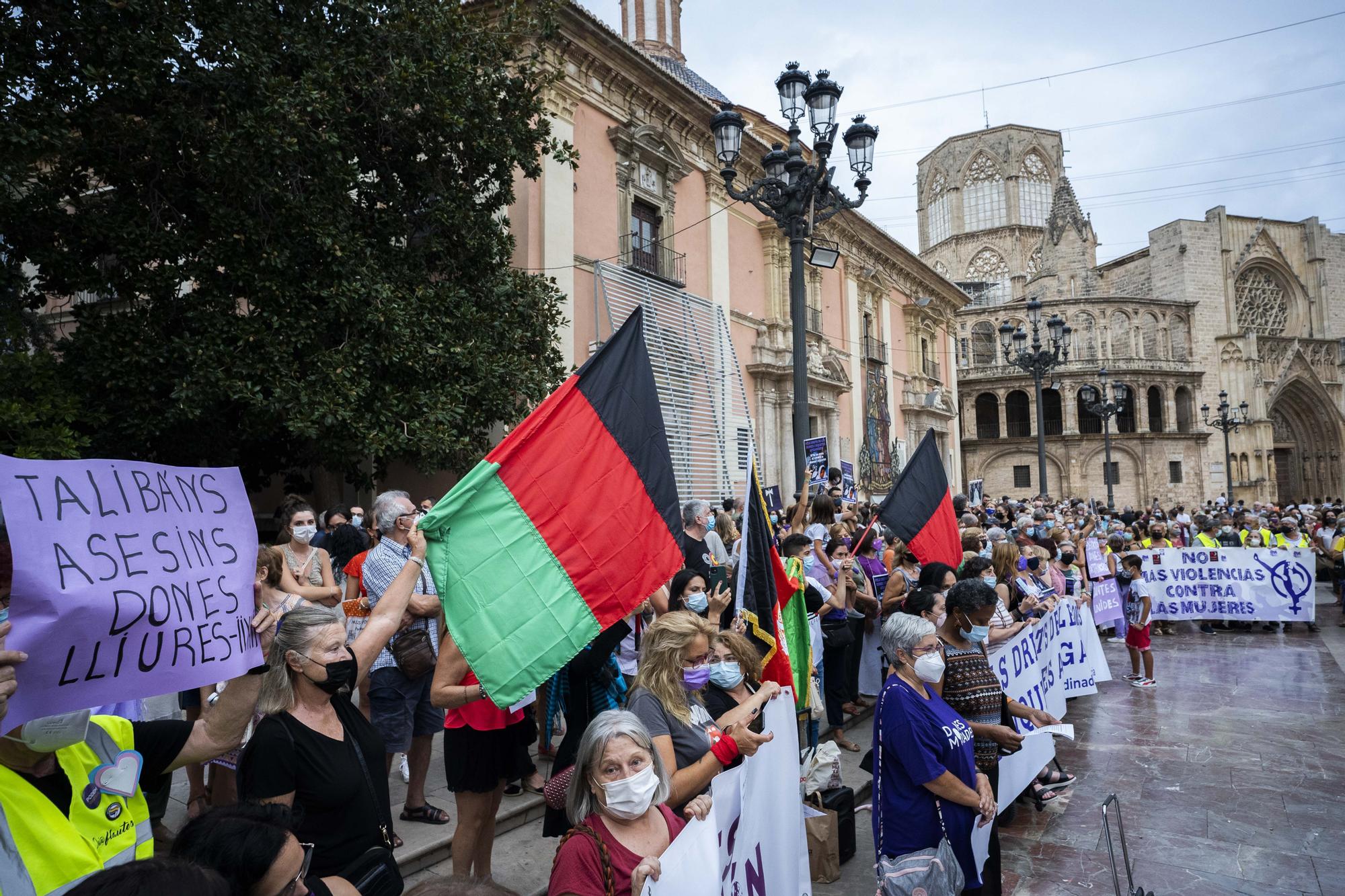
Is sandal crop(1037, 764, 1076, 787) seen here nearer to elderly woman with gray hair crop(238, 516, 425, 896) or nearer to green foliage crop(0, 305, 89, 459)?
elderly woman with gray hair crop(238, 516, 425, 896)

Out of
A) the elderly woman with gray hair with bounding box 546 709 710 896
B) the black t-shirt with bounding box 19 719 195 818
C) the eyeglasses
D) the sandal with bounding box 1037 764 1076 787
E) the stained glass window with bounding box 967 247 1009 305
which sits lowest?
the sandal with bounding box 1037 764 1076 787

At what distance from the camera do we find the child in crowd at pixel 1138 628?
9.30 metres

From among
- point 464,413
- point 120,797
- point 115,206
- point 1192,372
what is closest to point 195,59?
point 115,206

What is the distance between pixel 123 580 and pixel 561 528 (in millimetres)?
1575

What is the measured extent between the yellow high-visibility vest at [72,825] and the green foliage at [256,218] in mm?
7579

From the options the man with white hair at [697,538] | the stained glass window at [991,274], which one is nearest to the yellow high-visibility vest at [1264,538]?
the man with white hair at [697,538]

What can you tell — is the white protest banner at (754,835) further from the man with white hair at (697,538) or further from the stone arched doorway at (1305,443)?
the stone arched doorway at (1305,443)

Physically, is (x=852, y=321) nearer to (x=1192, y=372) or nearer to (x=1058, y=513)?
(x=1058, y=513)

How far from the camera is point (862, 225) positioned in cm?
2634

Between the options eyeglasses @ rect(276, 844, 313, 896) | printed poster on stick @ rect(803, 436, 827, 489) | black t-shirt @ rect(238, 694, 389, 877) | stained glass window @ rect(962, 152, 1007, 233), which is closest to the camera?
eyeglasses @ rect(276, 844, 313, 896)

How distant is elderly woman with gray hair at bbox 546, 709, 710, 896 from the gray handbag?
49.6 inches

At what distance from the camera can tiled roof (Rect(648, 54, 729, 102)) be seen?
22797 millimetres

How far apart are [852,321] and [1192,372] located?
33591mm

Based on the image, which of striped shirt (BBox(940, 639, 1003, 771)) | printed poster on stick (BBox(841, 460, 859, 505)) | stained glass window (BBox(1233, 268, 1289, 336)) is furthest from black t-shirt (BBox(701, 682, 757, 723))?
stained glass window (BBox(1233, 268, 1289, 336))
